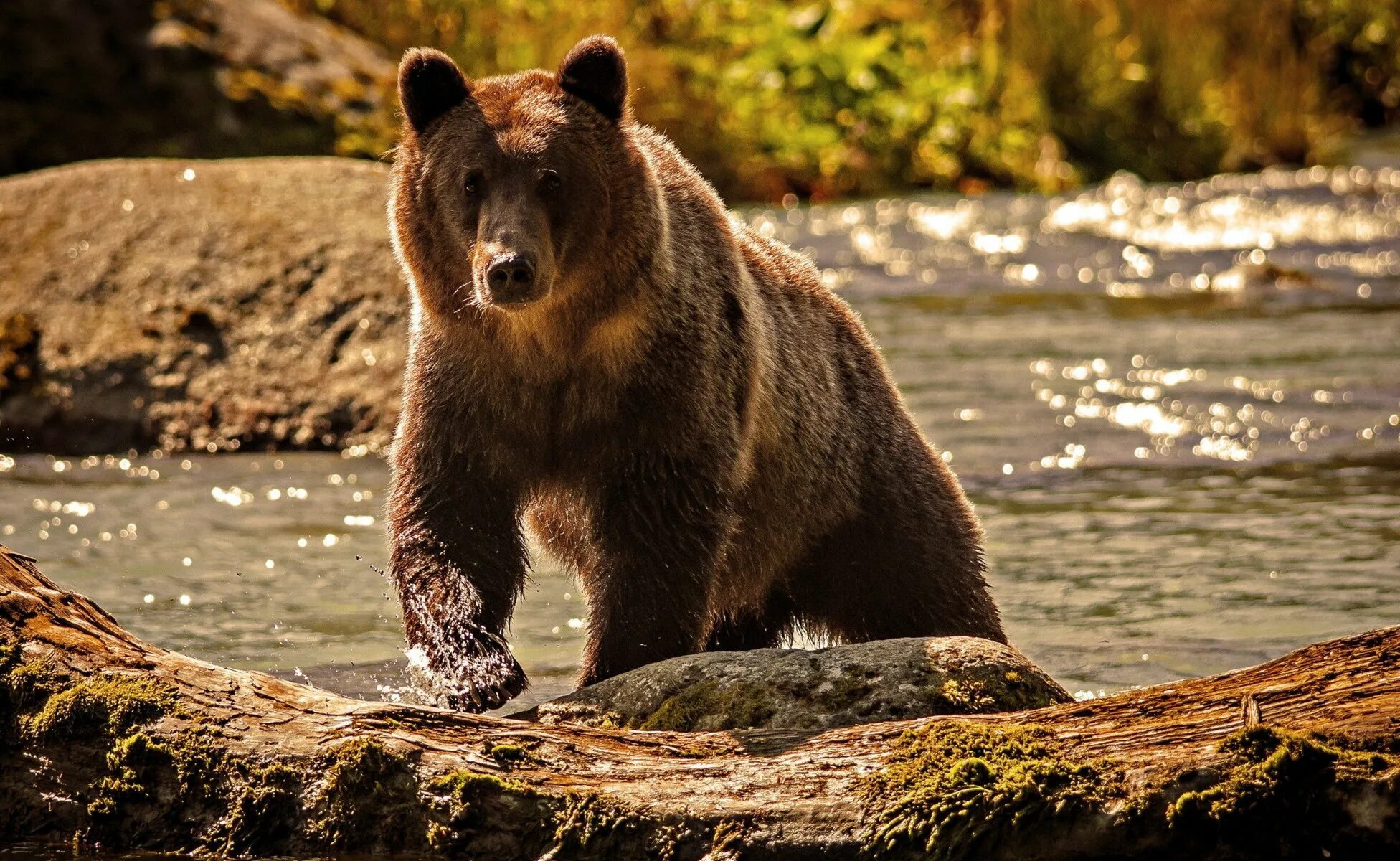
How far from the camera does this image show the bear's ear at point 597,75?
526 centimetres

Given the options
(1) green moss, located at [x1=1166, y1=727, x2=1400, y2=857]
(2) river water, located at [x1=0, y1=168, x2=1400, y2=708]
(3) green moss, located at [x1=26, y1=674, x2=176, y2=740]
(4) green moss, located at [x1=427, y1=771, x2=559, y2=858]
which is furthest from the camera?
(2) river water, located at [x1=0, y1=168, x2=1400, y2=708]

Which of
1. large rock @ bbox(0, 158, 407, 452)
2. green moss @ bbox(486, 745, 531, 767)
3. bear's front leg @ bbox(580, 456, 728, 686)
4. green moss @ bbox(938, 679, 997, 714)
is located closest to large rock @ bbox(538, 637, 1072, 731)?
green moss @ bbox(938, 679, 997, 714)

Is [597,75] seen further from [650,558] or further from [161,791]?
[161,791]

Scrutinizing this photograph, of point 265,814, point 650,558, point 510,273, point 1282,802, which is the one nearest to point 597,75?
point 510,273

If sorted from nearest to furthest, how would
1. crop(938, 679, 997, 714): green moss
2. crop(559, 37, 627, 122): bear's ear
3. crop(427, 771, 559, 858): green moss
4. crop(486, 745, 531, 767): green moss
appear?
crop(427, 771, 559, 858): green moss → crop(486, 745, 531, 767): green moss → crop(938, 679, 997, 714): green moss → crop(559, 37, 627, 122): bear's ear

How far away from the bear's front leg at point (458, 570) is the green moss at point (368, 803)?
100 cm

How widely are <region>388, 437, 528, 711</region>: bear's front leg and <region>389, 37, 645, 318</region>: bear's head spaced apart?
48cm

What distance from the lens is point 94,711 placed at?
161 inches

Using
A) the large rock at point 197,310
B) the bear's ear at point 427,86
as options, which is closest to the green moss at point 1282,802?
the bear's ear at point 427,86

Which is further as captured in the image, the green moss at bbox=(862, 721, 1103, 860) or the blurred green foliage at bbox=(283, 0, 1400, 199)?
the blurred green foliage at bbox=(283, 0, 1400, 199)

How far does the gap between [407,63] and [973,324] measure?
26.3ft

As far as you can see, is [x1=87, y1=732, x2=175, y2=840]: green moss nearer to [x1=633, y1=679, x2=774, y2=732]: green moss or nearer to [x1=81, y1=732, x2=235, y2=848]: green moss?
[x1=81, y1=732, x2=235, y2=848]: green moss

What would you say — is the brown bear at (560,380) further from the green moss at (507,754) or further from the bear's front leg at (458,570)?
the green moss at (507,754)

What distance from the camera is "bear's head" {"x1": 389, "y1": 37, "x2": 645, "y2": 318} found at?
4.95 m
